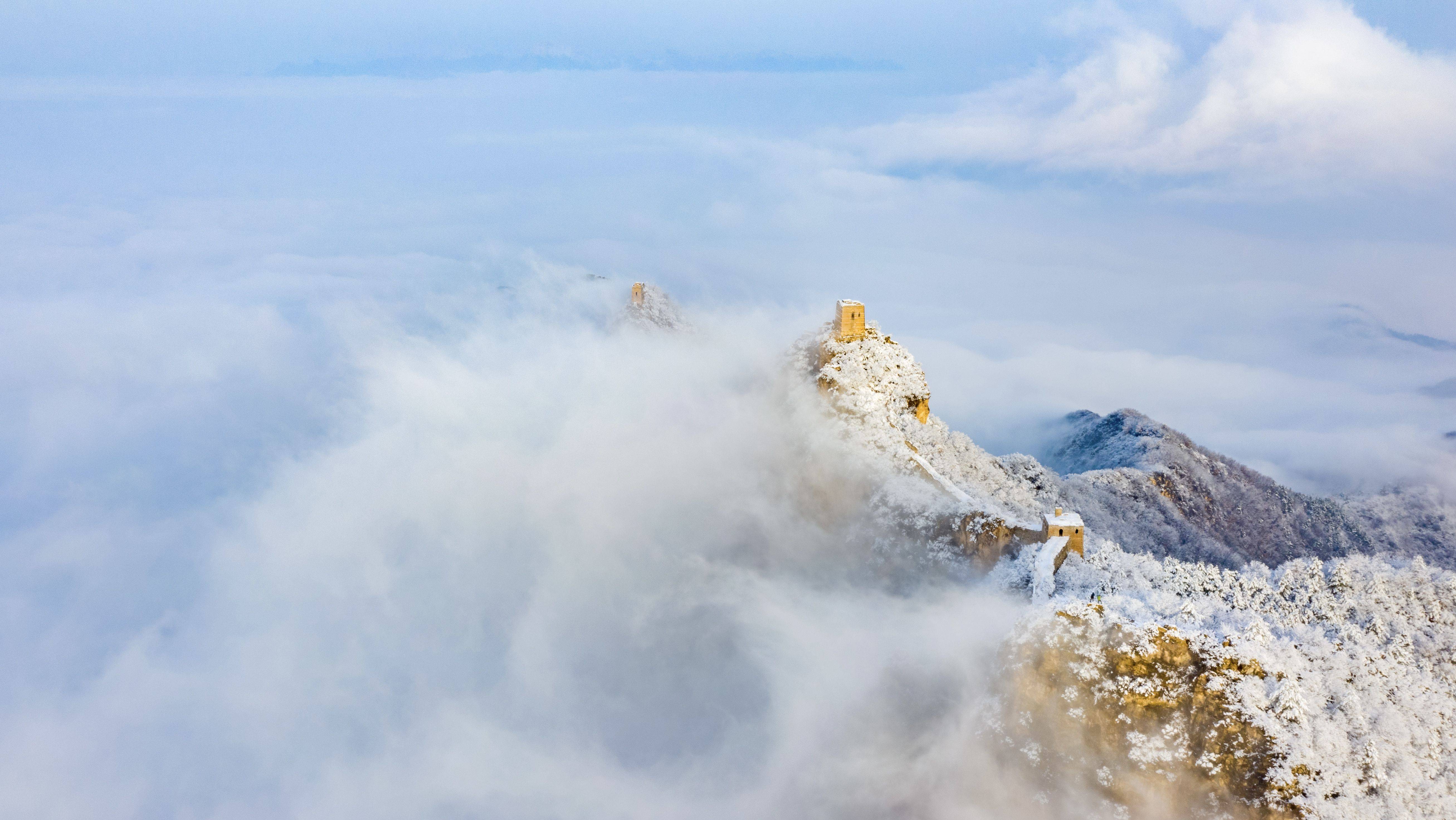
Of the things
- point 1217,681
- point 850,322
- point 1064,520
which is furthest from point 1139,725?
point 850,322

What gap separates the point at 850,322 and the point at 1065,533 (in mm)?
25452

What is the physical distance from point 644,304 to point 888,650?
A: 251ft

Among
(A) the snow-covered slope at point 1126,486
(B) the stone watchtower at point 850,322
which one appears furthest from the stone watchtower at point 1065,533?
(B) the stone watchtower at point 850,322

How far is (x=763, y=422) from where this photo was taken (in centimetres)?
6762

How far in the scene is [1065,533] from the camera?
42.7m

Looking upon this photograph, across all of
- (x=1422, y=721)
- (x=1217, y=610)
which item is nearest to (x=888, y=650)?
(x=1217, y=610)

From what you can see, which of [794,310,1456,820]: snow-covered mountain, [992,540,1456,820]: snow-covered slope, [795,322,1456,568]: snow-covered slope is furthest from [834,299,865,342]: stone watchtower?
[992,540,1456,820]: snow-covered slope

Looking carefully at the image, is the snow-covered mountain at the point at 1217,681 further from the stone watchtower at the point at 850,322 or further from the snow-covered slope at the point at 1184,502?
the snow-covered slope at the point at 1184,502

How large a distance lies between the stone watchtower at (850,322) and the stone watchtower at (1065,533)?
23.8 meters

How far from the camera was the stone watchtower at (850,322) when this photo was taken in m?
62.0

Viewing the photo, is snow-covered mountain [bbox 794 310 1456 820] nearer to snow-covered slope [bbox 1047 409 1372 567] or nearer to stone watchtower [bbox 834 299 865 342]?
stone watchtower [bbox 834 299 865 342]

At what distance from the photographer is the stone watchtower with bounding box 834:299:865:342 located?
62000 millimetres

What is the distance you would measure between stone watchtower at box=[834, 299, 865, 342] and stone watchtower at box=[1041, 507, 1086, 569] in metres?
23.8

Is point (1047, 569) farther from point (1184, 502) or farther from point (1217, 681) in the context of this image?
point (1184, 502)
